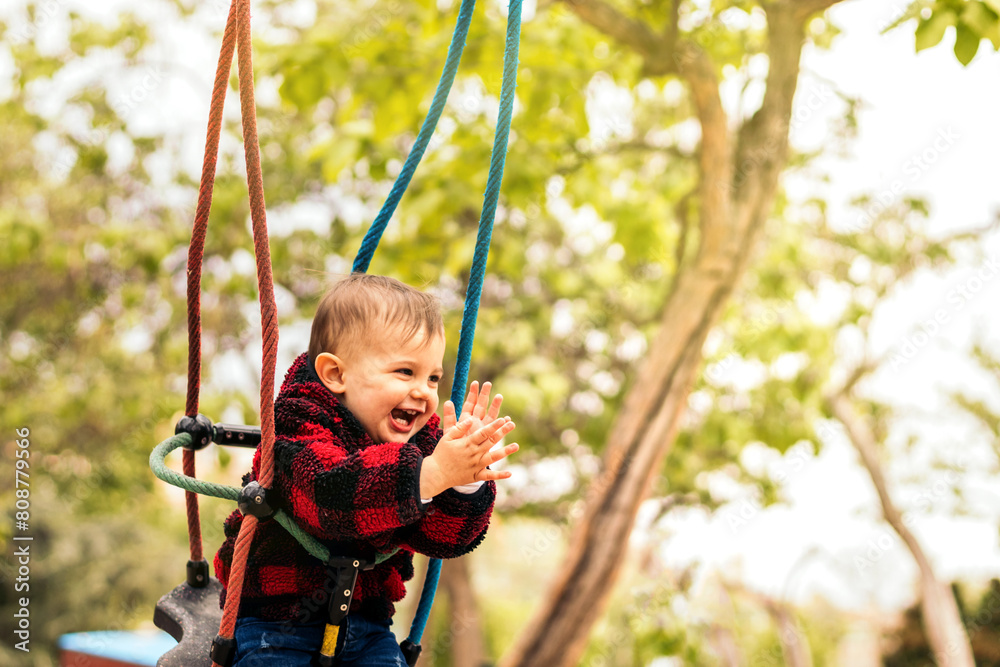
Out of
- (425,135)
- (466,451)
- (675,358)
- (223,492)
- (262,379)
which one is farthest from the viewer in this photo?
(675,358)

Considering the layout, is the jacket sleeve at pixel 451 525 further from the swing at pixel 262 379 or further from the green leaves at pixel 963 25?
the green leaves at pixel 963 25

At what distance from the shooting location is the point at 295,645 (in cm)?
129

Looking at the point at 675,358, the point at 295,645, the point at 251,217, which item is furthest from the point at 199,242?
the point at 675,358

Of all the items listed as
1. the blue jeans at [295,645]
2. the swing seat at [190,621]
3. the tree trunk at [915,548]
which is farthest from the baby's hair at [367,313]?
the tree trunk at [915,548]

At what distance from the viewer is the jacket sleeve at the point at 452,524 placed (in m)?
1.26

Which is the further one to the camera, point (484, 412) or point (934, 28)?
point (934, 28)

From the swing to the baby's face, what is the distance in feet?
0.45

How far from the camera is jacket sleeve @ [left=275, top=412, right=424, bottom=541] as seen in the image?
113 cm

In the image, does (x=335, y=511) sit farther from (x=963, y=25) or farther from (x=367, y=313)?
(x=963, y=25)

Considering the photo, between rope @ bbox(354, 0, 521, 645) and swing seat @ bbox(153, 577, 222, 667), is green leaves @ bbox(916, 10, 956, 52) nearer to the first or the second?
rope @ bbox(354, 0, 521, 645)

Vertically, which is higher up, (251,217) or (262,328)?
(251,217)

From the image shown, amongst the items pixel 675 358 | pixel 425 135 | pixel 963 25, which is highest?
pixel 675 358

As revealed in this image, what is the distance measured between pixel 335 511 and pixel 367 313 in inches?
13.4

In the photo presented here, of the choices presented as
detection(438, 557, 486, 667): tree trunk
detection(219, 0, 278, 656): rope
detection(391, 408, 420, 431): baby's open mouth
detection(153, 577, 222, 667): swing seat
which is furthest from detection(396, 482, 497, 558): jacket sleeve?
detection(438, 557, 486, 667): tree trunk
